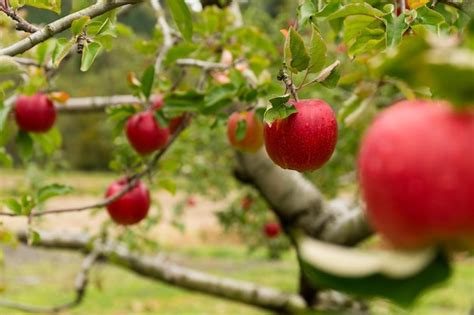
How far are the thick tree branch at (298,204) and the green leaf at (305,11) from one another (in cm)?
165

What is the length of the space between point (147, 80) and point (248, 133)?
30 centimetres

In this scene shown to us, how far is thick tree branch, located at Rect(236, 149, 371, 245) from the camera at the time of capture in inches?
104

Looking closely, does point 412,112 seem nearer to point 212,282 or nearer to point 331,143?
point 331,143

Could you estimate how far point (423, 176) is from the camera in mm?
342

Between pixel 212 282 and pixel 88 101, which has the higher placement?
pixel 88 101

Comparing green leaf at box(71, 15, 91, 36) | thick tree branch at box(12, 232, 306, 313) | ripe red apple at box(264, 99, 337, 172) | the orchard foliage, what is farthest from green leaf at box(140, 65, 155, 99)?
thick tree branch at box(12, 232, 306, 313)

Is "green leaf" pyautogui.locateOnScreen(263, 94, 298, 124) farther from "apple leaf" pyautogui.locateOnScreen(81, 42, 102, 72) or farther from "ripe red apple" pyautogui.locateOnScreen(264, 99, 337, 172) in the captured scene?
"apple leaf" pyautogui.locateOnScreen(81, 42, 102, 72)

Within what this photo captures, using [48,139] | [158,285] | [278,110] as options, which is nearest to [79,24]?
[278,110]

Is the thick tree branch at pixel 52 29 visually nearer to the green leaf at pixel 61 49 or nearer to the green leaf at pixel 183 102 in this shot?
the green leaf at pixel 61 49

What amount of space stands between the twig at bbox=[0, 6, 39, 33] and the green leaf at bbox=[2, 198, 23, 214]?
0.39m

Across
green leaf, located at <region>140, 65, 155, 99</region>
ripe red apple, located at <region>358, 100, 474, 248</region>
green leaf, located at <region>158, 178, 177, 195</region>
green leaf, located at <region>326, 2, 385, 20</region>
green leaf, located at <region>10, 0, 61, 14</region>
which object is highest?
green leaf, located at <region>10, 0, 61, 14</region>

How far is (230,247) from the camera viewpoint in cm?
938

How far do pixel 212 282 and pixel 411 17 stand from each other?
2.47 m

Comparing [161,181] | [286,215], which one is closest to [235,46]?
[161,181]
